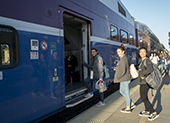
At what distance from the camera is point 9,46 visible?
2197mm

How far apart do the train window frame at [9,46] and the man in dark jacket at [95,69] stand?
2176 mm

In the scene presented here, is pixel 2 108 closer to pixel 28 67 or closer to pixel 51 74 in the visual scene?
pixel 28 67

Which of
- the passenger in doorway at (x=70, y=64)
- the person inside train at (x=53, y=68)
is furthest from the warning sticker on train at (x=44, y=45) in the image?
the passenger in doorway at (x=70, y=64)

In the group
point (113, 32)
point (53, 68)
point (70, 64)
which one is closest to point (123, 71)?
point (53, 68)

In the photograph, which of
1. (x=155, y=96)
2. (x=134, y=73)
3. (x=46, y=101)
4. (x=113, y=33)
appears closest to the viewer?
(x=46, y=101)

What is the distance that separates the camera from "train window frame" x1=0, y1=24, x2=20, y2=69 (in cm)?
211

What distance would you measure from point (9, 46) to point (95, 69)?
2362 mm

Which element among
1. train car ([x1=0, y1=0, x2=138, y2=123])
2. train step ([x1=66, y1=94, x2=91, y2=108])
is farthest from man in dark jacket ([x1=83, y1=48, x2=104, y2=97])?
train car ([x1=0, y1=0, x2=138, y2=123])

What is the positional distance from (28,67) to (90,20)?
2.40 metres

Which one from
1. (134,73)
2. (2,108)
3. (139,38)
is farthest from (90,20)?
(139,38)

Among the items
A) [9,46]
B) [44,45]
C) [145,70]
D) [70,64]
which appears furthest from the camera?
[70,64]

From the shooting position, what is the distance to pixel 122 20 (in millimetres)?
6555

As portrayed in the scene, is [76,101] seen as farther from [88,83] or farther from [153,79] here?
[153,79]

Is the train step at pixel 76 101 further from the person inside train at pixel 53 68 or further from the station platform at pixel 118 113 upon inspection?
the person inside train at pixel 53 68
